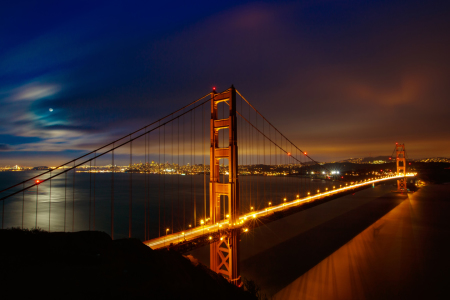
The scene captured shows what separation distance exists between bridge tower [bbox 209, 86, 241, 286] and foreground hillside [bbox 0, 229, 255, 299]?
4959 millimetres

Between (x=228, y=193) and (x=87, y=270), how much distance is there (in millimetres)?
7998

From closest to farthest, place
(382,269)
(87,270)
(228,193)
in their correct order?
(87,270), (228,193), (382,269)

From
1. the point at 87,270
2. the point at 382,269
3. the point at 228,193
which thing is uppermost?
the point at 228,193

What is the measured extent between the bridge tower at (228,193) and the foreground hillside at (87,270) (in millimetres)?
4959

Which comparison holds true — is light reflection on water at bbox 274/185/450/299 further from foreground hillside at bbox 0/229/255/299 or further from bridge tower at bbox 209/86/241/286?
foreground hillside at bbox 0/229/255/299

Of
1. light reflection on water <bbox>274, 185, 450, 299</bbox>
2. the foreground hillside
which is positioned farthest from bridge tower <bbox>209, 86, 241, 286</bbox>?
the foreground hillside

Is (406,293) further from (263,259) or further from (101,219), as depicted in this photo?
(101,219)

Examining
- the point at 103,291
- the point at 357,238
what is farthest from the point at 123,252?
the point at 357,238

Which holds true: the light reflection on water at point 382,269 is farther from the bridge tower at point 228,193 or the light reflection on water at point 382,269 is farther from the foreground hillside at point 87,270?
the foreground hillside at point 87,270

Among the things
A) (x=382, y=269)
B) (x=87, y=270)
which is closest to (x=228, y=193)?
(x=87, y=270)

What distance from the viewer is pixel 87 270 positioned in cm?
510

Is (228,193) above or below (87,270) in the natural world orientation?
above

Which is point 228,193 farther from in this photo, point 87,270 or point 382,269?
point 382,269

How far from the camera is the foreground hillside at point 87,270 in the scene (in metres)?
4.46
